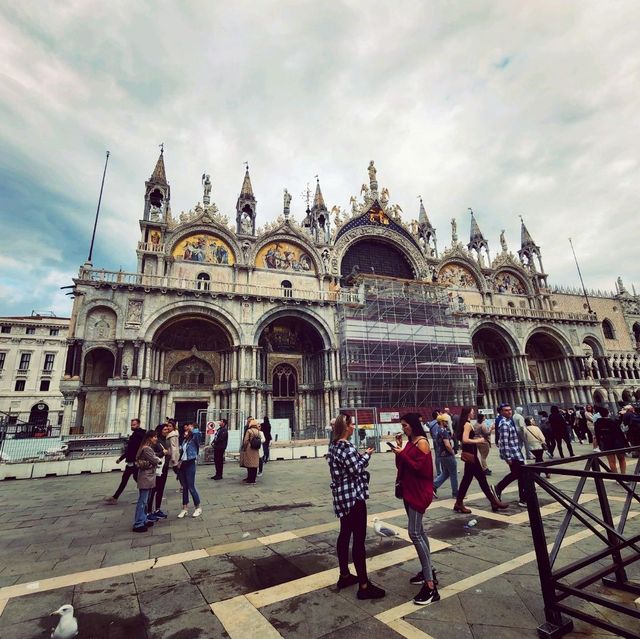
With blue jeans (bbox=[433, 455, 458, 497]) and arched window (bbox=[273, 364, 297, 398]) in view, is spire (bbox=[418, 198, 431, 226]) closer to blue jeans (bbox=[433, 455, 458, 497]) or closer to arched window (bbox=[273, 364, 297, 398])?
arched window (bbox=[273, 364, 297, 398])

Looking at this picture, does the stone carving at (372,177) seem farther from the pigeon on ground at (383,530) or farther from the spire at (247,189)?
the pigeon on ground at (383,530)

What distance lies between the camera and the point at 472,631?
2820 mm

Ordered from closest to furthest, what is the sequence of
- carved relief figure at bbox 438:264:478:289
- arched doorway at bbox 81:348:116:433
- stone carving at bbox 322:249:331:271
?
arched doorway at bbox 81:348:116:433 < stone carving at bbox 322:249:331:271 < carved relief figure at bbox 438:264:478:289

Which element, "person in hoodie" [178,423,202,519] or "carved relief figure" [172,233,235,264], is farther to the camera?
"carved relief figure" [172,233,235,264]

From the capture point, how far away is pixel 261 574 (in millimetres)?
4023

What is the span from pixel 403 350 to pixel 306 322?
7078 mm

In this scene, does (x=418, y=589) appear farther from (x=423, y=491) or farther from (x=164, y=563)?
(x=164, y=563)

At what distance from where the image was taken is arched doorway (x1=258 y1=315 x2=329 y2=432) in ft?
79.3

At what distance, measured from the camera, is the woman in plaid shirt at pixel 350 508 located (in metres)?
3.46

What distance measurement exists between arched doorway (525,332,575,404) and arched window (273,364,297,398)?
67.4ft

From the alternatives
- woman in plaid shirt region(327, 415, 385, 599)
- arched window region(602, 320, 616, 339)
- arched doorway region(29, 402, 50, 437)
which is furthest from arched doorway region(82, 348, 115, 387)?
arched window region(602, 320, 616, 339)

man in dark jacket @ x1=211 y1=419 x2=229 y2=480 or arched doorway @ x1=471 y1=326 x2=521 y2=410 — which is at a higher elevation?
arched doorway @ x1=471 y1=326 x2=521 y2=410

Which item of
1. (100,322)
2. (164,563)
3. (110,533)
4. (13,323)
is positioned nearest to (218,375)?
(100,322)

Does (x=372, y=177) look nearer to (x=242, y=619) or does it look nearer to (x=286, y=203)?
(x=286, y=203)
